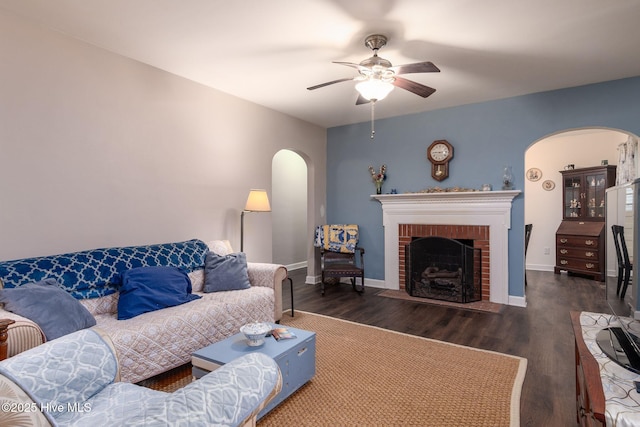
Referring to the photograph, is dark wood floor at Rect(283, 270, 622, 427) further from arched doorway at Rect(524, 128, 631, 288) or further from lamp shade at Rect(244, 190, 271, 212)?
lamp shade at Rect(244, 190, 271, 212)

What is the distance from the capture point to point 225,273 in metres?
3.31

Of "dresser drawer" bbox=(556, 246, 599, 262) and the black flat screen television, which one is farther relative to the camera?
"dresser drawer" bbox=(556, 246, 599, 262)

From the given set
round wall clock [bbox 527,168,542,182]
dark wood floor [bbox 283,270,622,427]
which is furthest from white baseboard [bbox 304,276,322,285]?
round wall clock [bbox 527,168,542,182]

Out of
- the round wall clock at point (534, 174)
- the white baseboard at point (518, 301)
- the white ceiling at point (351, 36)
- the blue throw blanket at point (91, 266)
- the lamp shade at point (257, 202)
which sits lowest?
the white baseboard at point (518, 301)

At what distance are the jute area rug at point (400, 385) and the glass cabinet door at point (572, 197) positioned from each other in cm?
479

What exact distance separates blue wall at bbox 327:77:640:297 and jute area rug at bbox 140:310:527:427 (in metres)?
2.11

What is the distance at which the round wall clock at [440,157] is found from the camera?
4.78 m

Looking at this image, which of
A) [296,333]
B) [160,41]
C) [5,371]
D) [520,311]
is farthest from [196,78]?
[520,311]

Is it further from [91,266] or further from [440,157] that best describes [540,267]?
[91,266]

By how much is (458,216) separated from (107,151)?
13.7 ft

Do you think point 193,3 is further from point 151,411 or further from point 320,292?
point 320,292

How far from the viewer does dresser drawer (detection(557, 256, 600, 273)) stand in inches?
224

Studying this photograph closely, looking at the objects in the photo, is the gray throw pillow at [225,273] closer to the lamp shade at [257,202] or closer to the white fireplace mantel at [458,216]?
the lamp shade at [257,202]

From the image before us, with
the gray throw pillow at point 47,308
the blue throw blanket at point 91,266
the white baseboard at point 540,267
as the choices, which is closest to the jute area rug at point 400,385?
the gray throw pillow at point 47,308
